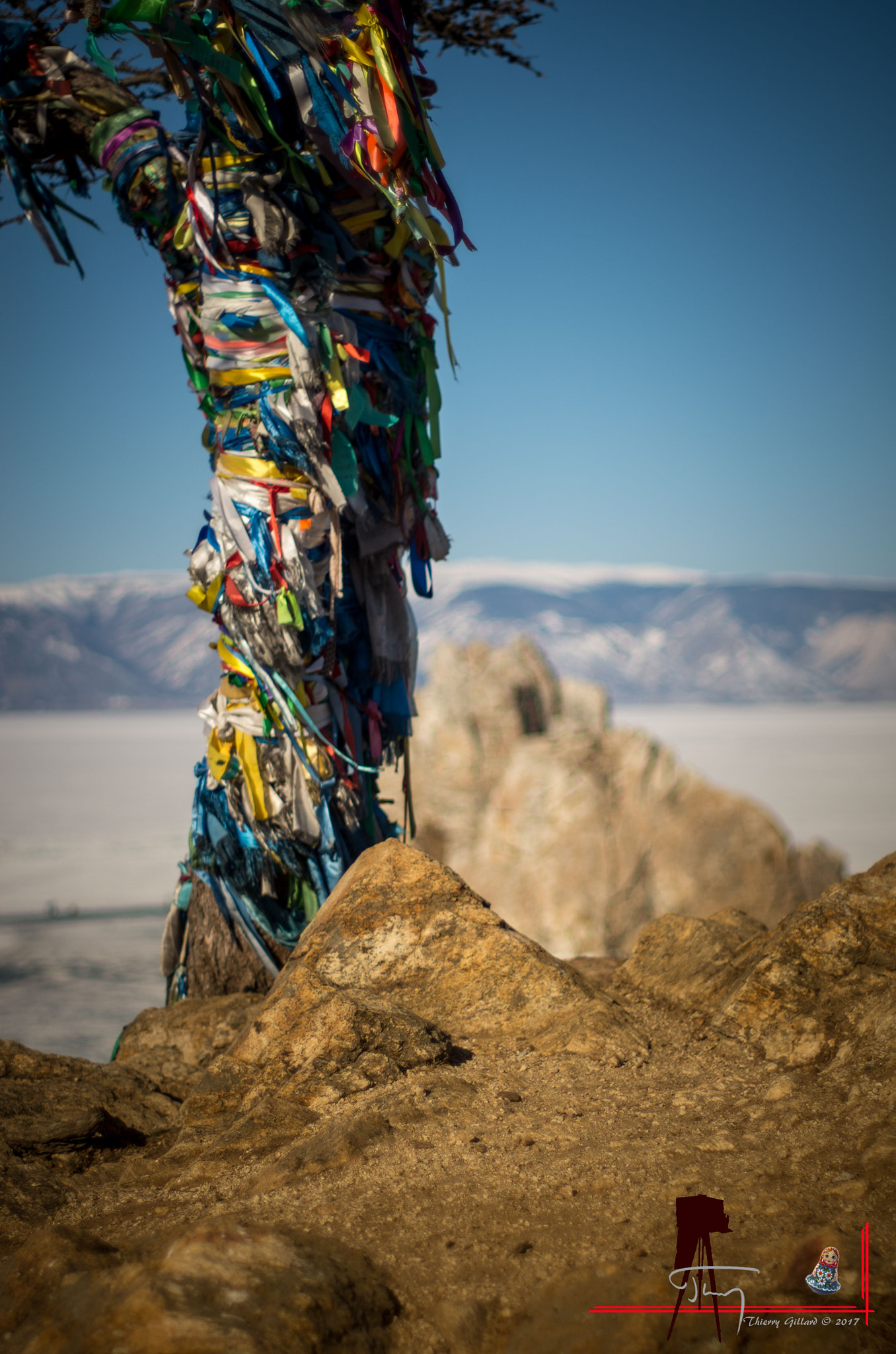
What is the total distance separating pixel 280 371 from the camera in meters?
2.17

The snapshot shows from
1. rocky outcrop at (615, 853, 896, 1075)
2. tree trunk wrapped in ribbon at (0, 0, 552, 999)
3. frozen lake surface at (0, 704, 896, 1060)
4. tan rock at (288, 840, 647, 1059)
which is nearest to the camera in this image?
rocky outcrop at (615, 853, 896, 1075)

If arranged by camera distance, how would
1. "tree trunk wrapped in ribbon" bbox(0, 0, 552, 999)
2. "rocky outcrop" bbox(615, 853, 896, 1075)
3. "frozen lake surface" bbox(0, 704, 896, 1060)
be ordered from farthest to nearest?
"frozen lake surface" bbox(0, 704, 896, 1060)
"tree trunk wrapped in ribbon" bbox(0, 0, 552, 999)
"rocky outcrop" bbox(615, 853, 896, 1075)

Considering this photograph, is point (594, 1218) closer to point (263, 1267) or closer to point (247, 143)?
point (263, 1267)

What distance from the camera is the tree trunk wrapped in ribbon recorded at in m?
2.04

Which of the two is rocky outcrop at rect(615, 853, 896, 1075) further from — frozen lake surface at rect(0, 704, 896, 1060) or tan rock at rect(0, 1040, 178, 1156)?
frozen lake surface at rect(0, 704, 896, 1060)

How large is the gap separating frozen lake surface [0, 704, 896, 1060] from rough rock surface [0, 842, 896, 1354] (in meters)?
2.36

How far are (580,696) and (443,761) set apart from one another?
0.98 metres

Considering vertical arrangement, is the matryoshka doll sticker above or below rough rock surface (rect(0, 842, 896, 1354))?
above

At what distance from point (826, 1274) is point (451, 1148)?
0.49m

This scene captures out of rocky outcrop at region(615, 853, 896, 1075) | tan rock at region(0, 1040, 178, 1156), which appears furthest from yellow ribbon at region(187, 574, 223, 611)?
rocky outcrop at region(615, 853, 896, 1075)

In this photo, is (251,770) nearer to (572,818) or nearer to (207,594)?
(207,594)

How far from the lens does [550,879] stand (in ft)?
15.7

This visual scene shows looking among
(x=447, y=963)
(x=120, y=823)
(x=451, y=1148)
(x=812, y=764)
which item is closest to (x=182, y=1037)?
(x=447, y=963)

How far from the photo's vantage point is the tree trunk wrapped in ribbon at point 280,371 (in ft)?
6.71
